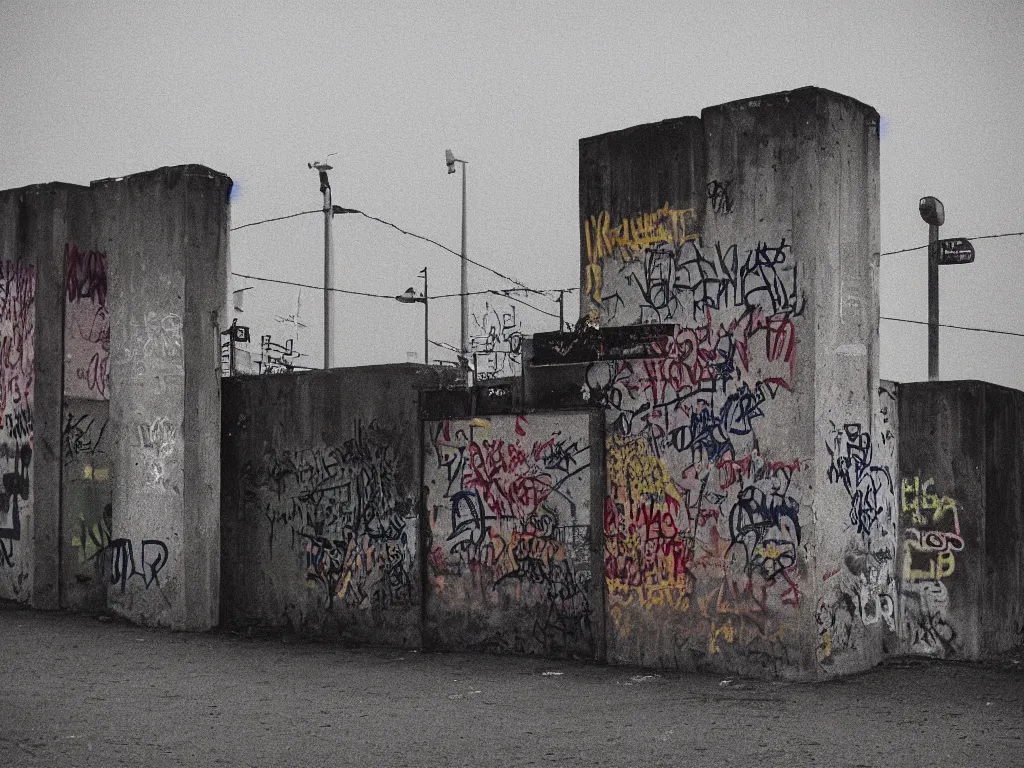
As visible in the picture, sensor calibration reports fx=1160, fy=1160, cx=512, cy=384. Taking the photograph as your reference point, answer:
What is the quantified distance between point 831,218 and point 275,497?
19.3 ft

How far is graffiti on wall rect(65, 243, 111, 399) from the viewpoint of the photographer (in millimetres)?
12344

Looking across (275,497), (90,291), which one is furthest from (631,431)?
(90,291)

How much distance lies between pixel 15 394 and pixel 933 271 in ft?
42.6

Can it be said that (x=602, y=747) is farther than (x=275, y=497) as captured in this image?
No

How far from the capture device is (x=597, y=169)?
9.77 m

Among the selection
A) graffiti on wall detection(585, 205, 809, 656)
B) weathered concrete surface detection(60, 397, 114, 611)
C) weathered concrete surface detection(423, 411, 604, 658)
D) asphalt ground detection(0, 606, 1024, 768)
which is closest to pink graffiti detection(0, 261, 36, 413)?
weathered concrete surface detection(60, 397, 114, 611)

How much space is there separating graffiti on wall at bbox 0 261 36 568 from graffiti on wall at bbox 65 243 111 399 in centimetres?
47

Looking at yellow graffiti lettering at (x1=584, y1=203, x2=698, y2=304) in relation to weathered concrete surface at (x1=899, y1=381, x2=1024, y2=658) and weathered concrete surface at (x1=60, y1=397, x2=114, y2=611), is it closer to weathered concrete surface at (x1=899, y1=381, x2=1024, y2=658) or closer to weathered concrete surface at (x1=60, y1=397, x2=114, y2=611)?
weathered concrete surface at (x1=899, y1=381, x2=1024, y2=658)

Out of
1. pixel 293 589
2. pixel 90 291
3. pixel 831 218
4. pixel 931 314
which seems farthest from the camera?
pixel 931 314

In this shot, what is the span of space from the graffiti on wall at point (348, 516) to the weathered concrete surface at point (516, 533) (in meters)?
0.36

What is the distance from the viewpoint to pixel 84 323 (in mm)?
12398

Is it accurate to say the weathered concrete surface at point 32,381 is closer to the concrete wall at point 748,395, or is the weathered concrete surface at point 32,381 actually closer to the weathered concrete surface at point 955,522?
the concrete wall at point 748,395

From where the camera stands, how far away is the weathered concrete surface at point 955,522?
9602 mm

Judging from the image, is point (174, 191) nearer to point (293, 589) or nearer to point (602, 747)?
point (293, 589)
